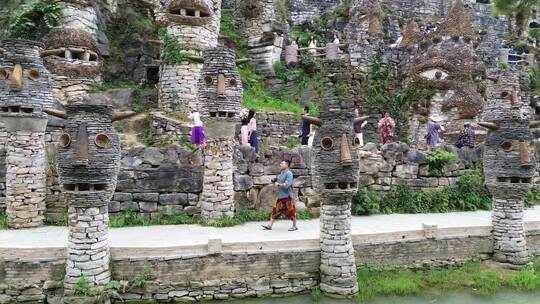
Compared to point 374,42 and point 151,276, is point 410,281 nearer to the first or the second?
point 151,276

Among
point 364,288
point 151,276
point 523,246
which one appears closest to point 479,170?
point 523,246

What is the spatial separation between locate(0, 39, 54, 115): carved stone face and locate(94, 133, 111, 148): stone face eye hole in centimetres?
306

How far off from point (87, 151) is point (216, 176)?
11.7ft

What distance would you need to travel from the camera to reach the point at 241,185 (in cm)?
1066

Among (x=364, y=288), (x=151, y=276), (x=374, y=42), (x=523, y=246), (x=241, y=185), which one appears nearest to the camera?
(x=151, y=276)

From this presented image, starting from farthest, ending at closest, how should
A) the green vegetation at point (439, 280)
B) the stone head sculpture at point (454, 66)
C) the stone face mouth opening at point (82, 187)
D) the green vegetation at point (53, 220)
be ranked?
1. the stone head sculpture at point (454, 66)
2. the green vegetation at point (53, 220)
3. the green vegetation at point (439, 280)
4. the stone face mouth opening at point (82, 187)

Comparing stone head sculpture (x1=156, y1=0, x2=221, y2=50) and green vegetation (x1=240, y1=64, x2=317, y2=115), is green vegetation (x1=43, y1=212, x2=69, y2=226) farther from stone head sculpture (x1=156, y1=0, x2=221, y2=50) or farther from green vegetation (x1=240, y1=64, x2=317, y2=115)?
green vegetation (x1=240, y1=64, x2=317, y2=115)

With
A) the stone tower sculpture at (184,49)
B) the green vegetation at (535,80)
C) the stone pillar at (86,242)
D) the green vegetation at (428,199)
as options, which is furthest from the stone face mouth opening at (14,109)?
the green vegetation at (535,80)

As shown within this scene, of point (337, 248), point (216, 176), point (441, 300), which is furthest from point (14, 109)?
point (441, 300)

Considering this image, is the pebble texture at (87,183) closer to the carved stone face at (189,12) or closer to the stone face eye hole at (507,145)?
the carved stone face at (189,12)

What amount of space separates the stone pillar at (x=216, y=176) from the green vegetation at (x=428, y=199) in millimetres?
3904

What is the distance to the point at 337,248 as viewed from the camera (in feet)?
25.6

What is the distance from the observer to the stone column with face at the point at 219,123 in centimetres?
954

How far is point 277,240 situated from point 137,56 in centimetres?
1211
